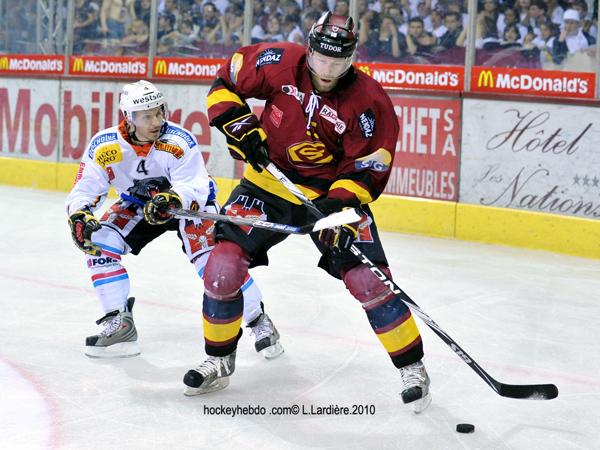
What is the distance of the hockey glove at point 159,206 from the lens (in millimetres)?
3426

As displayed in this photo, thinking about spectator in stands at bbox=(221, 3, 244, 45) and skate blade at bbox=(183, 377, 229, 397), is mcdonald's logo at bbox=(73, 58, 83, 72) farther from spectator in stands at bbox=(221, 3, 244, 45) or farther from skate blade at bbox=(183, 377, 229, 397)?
skate blade at bbox=(183, 377, 229, 397)

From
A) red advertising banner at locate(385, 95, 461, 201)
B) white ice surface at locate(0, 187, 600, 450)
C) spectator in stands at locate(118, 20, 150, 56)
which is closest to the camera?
white ice surface at locate(0, 187, 600, 450)

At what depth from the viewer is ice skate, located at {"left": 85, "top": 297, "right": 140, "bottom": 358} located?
12.0 ft

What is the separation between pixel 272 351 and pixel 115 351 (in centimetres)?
59

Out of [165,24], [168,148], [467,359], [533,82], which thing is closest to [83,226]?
[168,148]

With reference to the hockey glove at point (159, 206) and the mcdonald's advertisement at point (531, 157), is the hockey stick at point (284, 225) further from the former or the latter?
the mcdonald's advertisement at point (531, 157)

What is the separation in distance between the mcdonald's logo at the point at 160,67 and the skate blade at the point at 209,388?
5326 millimetres

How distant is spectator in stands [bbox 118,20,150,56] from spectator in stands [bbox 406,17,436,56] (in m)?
2.43

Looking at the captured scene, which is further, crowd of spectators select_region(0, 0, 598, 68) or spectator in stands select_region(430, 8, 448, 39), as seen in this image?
spectator in stands select_region(430, 8, 448, 39)

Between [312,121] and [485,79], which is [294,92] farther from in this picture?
[485,79]

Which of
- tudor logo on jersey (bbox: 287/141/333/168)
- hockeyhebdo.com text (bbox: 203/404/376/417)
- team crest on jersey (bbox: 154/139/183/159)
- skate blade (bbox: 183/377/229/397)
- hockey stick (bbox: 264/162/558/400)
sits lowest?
skate blade (bbox: 183/377/229/397)

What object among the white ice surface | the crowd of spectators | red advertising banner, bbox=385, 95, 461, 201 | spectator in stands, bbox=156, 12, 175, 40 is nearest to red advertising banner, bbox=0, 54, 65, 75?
the crowd of spectators

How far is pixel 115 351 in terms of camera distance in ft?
12.1

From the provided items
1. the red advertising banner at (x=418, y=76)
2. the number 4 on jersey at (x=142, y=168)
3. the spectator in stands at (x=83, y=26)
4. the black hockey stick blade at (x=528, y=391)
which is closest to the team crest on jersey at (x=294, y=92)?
the number 4 on jersey at (x=142, y=168)
